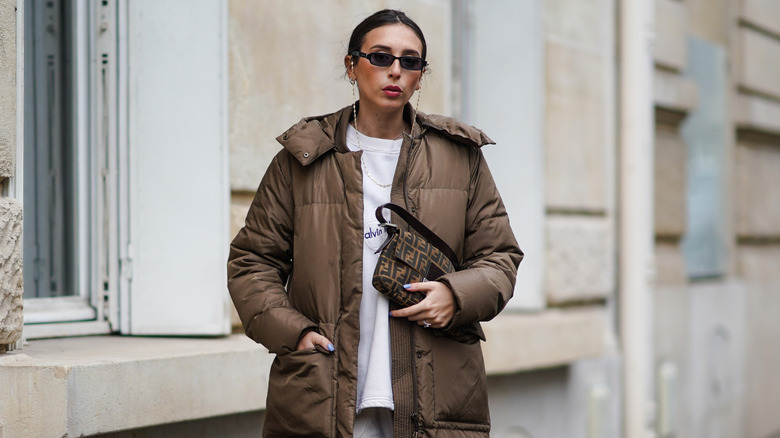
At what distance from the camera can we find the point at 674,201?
23.0 ft

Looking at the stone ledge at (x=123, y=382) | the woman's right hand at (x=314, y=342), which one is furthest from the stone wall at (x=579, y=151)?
the woman's right hand at (x=314, y=342)

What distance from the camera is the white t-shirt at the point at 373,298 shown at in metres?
2.50

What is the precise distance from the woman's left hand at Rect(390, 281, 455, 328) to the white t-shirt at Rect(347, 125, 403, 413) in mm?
84

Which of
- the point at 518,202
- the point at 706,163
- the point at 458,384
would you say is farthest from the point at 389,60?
the point at 706,163

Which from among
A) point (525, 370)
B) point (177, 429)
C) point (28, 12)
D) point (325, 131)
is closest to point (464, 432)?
point (325, 131)

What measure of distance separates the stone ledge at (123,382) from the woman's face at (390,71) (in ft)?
3.63

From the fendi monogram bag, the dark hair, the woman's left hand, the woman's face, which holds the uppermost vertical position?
the dark hair

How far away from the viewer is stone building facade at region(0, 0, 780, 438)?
3184 mm

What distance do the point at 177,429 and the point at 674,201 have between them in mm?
4571

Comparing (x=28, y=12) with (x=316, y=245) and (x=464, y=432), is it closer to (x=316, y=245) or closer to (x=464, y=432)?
(x=316, y=245)

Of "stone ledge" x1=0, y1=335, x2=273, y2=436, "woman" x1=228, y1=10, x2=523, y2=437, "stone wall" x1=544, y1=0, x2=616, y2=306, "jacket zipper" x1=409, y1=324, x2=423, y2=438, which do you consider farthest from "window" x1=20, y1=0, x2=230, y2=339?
"stone wall" x1=544, y1=0, x2=616, y2=306

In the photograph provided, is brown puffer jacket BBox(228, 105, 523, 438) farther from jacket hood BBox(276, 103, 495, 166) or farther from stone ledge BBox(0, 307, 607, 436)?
stone ledge BBox(0, 307, 607, 436)

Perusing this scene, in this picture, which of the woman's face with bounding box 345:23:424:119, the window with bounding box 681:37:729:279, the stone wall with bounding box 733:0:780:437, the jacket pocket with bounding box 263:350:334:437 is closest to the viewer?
the jacket pocket with bounding box 263:350:334:437

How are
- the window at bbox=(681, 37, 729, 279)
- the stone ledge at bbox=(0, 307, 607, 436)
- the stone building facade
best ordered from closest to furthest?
1. the stone ledge at bbox=(0, 307, 607, 436)
2. the stone building facade
3. the window at bbox=(681, 37, 729, 279)
